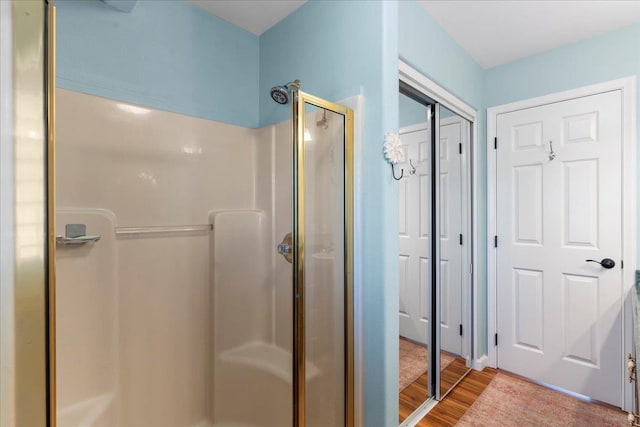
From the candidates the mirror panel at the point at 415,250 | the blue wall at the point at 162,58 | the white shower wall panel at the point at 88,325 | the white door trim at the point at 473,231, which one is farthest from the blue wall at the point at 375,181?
the white shower wall panel at the point at 88,325

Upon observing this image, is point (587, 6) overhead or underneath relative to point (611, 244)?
overhead

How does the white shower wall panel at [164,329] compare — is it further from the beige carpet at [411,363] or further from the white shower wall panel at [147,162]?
the beige carpet at [411,363]

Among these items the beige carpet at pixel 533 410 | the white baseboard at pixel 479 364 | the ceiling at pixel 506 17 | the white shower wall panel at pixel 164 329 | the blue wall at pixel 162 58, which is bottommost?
the beige carpet at pixel 533 410

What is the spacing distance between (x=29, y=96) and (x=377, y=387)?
5.24ft

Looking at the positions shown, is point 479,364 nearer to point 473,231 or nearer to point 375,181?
point 473,231

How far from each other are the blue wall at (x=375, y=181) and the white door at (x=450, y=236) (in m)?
0.84

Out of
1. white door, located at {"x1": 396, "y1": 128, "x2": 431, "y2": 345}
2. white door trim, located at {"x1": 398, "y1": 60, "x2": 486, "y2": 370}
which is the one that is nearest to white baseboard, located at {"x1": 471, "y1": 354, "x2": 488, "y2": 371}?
white door trim, located at {"x1": 398, "y1": 60, "x2": 486, "y2": 370}

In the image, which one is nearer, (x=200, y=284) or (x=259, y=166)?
(x=200, y=284)

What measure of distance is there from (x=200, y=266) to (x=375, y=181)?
1.15m

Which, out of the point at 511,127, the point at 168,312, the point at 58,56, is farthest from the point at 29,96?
the point at 511,127

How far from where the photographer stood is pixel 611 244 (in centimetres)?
197

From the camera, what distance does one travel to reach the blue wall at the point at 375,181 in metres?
1.39

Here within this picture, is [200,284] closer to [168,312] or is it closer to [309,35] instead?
[168,312]

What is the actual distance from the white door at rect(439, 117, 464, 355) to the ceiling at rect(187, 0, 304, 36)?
128 cm
